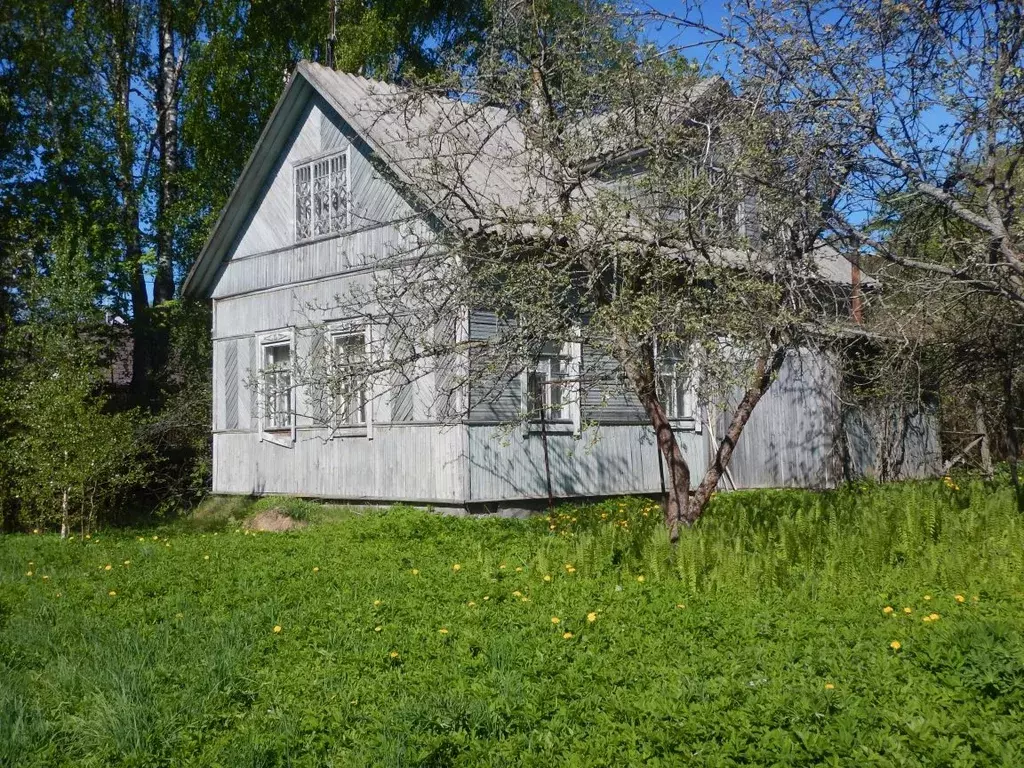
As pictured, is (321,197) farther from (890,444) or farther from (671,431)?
(890,444)

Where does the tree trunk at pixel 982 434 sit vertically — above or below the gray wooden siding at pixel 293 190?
below

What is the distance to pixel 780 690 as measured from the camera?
501cm

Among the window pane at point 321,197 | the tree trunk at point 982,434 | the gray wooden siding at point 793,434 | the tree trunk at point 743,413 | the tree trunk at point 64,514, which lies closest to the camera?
the tree trunk at point 743,413

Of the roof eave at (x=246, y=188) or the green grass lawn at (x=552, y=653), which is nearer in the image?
the green grass lawn at (x=552, y=653)

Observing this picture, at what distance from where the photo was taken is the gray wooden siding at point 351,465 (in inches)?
531

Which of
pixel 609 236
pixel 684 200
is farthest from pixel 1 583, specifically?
pixel 684 200

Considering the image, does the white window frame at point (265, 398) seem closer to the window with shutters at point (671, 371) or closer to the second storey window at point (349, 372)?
the second storey window at point (349, 372)

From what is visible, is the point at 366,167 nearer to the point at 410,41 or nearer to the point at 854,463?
the point at 854,463

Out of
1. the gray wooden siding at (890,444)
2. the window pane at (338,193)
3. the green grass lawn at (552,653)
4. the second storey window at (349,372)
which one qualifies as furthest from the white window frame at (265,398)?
the gray wooden siding at (890,444)

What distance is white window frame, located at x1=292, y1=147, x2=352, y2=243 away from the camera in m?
15.4

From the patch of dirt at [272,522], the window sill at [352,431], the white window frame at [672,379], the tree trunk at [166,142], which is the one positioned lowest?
the patch of dirt at [272,522]

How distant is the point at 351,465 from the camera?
14.9 m

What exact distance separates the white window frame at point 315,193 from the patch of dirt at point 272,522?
4.27m

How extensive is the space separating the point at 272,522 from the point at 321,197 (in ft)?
16.9
